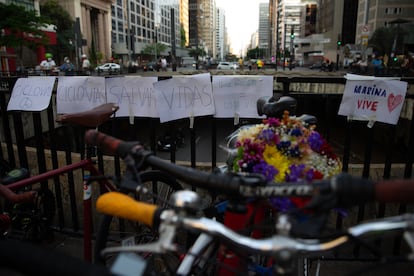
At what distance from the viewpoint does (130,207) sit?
137 cm

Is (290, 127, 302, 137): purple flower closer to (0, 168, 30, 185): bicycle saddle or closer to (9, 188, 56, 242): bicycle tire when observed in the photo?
(0, 168, 30, 185): bicycle saddle

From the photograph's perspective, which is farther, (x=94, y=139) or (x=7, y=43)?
(x=7, y=43)

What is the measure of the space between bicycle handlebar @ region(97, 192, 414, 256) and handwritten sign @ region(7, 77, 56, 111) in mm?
2483

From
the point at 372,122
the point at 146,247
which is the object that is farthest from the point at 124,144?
the point at 372,122

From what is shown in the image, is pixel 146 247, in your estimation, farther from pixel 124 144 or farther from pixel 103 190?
pixel 103 190

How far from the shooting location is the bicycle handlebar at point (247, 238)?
1.23 meters

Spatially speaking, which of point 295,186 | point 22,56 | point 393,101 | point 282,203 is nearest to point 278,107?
point 282,203

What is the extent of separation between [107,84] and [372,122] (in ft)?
7.85

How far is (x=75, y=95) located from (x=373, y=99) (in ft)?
8.90

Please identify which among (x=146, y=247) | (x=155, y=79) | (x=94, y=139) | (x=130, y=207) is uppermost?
(x=155, y=79)

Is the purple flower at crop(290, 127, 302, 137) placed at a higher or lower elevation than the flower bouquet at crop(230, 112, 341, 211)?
higher

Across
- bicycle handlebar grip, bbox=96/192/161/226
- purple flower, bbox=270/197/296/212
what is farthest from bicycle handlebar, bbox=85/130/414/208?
purple flower, bbox=270/197/296/212

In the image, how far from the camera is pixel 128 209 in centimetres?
137

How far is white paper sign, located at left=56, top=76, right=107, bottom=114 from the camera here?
3.40 m
